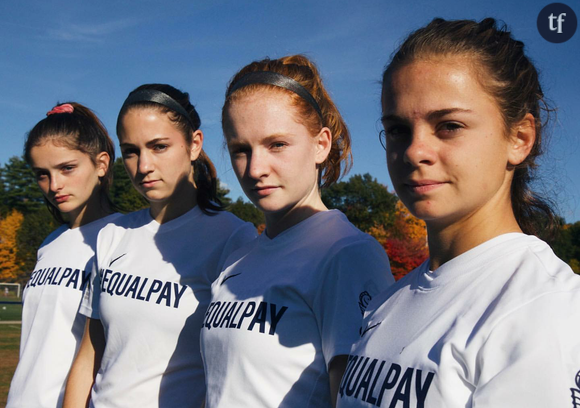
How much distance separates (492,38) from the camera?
5.68 ft

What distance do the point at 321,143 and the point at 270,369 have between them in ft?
3.36

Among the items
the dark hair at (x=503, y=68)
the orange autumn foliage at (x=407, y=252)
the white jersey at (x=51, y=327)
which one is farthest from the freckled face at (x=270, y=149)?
the orange autumn foliage at (x=407, y=252)

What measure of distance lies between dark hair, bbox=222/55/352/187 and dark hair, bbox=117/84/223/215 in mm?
603

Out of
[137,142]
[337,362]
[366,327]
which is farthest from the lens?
[137,142]

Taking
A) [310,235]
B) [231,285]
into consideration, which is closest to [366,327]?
[310,235]

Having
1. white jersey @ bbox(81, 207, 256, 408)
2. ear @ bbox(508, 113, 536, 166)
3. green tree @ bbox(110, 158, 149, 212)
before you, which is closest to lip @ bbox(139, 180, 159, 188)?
white jersey @ bbox(81, 207, 256, 408)

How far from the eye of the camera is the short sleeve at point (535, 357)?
1.20m

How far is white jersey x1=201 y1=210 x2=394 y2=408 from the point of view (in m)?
2.12

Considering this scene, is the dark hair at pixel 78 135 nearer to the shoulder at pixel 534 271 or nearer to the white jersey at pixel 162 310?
the white jersey at pixel 162 310

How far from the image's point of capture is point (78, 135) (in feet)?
13.3

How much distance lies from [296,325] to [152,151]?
145cm

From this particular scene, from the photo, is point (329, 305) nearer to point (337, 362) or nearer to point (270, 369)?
point (337, 362)

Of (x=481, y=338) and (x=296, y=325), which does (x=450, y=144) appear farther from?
(x=296, y=325)

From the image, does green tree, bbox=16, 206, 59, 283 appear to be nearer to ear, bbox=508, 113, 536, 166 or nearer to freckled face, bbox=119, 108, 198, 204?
freckled face, bbox=119, 108, 198, 204
